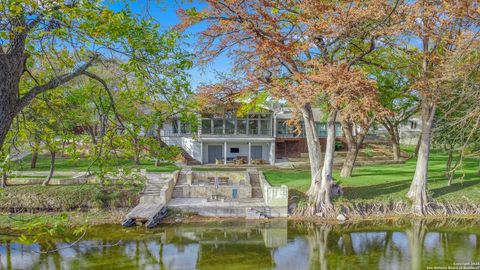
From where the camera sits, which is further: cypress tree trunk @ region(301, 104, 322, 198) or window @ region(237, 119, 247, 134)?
window @ region(237, 119, 247, 134)

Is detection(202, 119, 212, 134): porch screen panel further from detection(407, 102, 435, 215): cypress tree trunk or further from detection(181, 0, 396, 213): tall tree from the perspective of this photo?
detection(407, 102, 435, 215): cypress tree trunk

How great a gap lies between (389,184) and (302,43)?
1065 centimetres

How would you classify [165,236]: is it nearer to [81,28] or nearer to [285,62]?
[285,62]

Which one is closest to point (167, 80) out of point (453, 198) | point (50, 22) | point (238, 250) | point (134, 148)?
point (134, 148)

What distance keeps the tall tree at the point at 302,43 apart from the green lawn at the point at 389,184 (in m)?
2.56

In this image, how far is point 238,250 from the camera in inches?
565

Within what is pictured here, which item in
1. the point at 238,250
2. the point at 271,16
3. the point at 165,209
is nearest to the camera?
A: the point at 238,250

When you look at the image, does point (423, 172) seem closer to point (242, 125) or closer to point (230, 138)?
point (230, 138)

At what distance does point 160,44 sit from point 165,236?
12263mm

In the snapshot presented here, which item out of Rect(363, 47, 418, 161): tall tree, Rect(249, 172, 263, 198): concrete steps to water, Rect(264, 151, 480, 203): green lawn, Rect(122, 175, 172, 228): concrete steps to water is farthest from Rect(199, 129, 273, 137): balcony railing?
Rect(363, 47, 418, 161): tall tree

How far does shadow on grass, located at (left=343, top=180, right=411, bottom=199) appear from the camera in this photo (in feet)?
66.1

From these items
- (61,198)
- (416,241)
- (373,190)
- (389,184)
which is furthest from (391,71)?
(61,198)

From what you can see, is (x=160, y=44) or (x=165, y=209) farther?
(x=165, y=209)

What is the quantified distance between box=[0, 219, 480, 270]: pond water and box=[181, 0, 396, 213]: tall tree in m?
3.39
